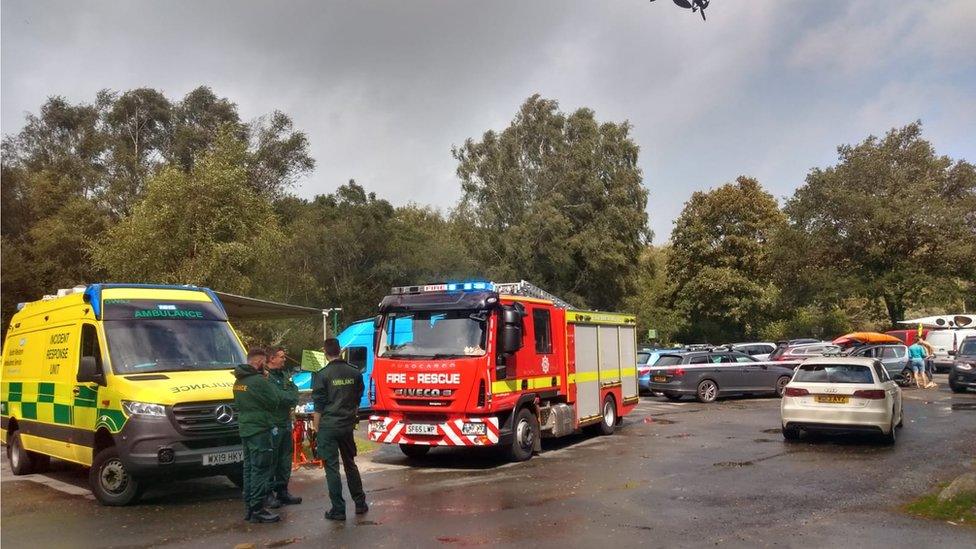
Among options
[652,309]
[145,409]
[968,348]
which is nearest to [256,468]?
[145,409]

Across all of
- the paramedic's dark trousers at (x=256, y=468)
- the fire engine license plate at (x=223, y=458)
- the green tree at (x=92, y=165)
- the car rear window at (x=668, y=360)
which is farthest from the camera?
the green tree at (x=92, y=165)

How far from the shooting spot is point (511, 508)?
28.1 feet

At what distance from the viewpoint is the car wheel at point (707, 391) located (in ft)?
75.6

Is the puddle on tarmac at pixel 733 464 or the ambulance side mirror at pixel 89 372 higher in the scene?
the ambulance side mirror at pixel 89 372

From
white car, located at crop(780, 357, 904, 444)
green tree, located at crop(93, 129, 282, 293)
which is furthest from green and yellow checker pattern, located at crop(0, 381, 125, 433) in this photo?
green tree, located at crop(93, 129, 282, 293)

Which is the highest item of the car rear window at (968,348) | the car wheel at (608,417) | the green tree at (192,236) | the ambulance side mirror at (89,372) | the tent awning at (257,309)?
the green tree at (192,236)

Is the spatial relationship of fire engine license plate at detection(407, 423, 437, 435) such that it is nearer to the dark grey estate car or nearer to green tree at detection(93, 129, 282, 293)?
the dark grey estate car

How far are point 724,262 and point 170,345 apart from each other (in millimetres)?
43598

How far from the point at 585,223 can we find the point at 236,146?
73.3 feet

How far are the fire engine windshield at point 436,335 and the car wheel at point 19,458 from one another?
17.9 feet

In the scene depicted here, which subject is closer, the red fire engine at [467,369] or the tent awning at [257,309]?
the red fire engine at [467,369]

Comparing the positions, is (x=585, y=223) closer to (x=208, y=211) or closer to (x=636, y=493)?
(x=208, y=211)

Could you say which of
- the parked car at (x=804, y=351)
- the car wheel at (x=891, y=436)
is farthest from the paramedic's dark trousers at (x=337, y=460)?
the parked car at (x=804, y=351)

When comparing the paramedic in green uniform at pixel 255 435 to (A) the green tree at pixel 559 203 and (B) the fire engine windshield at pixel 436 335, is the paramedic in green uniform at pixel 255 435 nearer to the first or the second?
(B) the fire engine windshield at pixel 436 335
